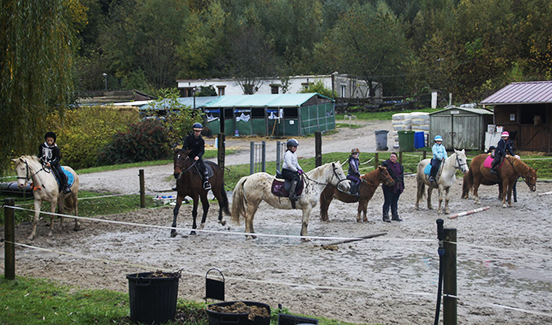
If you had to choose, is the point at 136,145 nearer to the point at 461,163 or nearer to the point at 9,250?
the point at 461,163

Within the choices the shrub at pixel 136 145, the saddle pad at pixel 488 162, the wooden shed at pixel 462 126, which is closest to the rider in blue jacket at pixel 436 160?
the saddle pad at pixel 488 162

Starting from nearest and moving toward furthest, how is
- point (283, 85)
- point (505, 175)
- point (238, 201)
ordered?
point (238, 201) → point (505, 175) → point (283, 85)

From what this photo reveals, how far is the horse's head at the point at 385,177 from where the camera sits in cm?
1477

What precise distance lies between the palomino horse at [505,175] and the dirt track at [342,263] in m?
1.49

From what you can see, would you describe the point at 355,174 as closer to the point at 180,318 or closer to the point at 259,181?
the point at 259,181

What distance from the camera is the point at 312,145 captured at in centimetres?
3725

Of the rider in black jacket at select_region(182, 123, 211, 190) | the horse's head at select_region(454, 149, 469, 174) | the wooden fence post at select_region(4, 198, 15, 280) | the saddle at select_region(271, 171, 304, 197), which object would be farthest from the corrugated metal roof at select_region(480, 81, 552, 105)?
the wooden fence post at select_region(4, 198, 15, 280)

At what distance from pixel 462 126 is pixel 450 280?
2667 cm

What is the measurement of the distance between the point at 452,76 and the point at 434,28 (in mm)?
27437

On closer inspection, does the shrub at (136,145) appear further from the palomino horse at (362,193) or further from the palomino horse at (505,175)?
the palomino horse at (505,175)

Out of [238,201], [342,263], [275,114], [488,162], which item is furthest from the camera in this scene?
[275,114]

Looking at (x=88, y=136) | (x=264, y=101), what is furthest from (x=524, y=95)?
(x=88, y=136)

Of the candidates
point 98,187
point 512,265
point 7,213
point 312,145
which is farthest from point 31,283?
point 312,145

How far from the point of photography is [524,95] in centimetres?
2833
